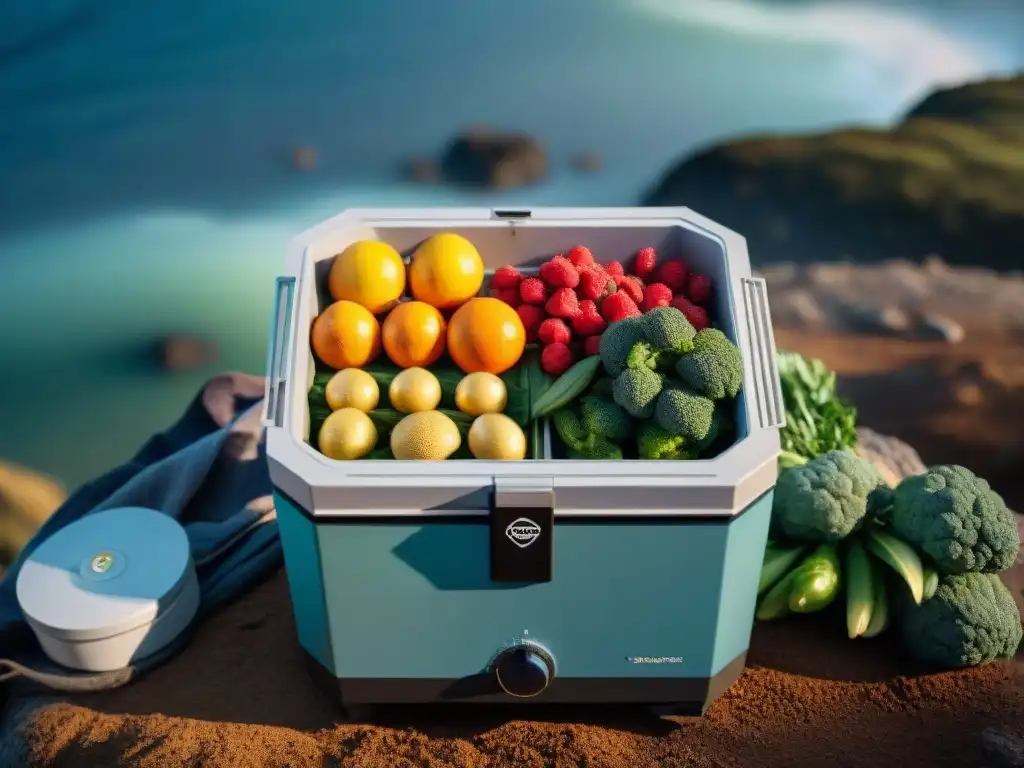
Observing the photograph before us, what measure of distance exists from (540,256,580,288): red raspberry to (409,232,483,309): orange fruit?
19 centimetres

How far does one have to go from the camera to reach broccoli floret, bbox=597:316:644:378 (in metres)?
2.59

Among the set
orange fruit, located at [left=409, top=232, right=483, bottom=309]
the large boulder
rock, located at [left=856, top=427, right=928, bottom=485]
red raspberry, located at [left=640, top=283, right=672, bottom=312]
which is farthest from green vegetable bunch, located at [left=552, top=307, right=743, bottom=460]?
the large boulder

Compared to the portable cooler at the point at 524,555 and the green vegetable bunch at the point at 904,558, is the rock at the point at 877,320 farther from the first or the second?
the portable cooler at the point at 524,555

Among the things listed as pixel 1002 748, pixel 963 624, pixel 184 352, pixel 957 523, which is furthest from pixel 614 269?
pixel 184 352

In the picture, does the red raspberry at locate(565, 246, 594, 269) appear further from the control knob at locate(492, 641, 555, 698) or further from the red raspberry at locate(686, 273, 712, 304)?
the control knob at locate(492, 641, 555, 698)

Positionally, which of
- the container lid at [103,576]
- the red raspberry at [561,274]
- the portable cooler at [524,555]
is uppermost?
the red raspberry at [561,274]

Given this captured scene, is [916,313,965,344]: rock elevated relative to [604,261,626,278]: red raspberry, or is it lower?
lower

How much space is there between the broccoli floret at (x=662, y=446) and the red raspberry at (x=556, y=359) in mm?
325

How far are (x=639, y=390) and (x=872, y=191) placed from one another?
473 centimetres

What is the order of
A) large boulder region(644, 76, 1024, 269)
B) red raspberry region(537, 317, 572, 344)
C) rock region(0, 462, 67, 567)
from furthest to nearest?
large boulder region(644, 76, 1024, 269), rock region(0, 462, 67, 567), red raspberry region(537, 317, 572, 344)

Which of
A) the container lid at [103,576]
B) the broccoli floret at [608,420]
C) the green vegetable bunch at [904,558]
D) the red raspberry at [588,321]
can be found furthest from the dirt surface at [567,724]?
the red raspberry at [588,321]

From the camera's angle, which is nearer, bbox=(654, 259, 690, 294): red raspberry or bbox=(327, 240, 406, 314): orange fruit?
bbox=(327, 240, 406, 314): orange fruit

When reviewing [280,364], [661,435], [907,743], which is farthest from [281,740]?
[907,743]

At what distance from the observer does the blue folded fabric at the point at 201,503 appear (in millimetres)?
3053
